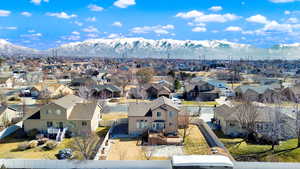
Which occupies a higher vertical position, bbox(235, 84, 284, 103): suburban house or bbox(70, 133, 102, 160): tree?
bbox(235, 84, 284, 103): suburban house

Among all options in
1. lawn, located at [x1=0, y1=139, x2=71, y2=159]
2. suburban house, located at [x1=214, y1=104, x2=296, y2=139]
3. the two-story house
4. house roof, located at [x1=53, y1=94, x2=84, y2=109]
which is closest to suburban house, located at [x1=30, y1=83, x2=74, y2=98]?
house roof, located at [x1=53, y1=94, x2=84, y2=109]

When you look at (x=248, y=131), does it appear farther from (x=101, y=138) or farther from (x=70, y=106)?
(x=70, y=106)

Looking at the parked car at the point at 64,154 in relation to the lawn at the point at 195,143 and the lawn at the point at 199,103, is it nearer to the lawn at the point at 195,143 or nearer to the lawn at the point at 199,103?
the lawn at the point at 195,143


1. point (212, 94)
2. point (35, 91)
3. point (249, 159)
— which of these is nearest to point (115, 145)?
point (249, 159)

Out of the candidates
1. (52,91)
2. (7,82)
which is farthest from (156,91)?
(7,82)

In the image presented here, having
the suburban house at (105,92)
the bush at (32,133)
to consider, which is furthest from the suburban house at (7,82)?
the bush at (32,133)

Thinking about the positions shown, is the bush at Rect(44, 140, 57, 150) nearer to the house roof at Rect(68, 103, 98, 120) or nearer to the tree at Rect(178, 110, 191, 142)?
the house roof at Rect(68, 103, 98, 120)

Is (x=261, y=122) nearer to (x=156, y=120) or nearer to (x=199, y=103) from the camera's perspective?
(x=156, y=120)
